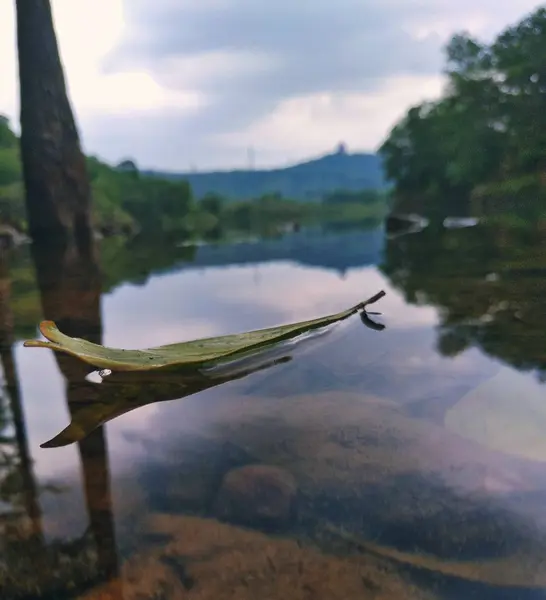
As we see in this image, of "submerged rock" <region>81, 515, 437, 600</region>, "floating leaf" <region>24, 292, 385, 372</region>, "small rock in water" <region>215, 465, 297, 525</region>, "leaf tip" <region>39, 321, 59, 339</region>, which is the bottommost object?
"submerged rock" <region>81, 515, 437, 600</region>

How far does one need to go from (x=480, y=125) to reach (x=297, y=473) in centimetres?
2410

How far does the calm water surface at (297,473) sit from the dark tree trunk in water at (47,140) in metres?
6.36

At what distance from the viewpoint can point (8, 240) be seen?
977 centimetres

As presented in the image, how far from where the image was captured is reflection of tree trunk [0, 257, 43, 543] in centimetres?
113

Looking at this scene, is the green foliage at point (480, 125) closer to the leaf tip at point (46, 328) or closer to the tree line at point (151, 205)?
the tree line at point (151, 205)

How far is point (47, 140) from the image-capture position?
27.3 feet

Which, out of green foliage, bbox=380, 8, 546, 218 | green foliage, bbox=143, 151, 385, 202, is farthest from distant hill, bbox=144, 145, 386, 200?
green foliage, bbox=380, 8, 546, 218

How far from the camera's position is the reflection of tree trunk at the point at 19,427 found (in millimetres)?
1132

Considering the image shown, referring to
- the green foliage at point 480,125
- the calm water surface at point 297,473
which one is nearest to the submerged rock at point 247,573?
the calm water surface at point 297,473

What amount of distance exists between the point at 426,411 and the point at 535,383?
1.33 ft

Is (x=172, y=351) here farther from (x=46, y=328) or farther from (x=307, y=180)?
(x=307, y=180)

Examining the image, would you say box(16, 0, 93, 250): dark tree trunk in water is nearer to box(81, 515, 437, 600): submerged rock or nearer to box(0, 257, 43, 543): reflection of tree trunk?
box(0, 257, 43, 543): reflection of tree trunk

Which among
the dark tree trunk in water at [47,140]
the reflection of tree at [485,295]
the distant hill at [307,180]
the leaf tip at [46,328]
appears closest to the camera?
the leaf tip at [46,328]

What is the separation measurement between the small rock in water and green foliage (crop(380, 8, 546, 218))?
58.1 feet
